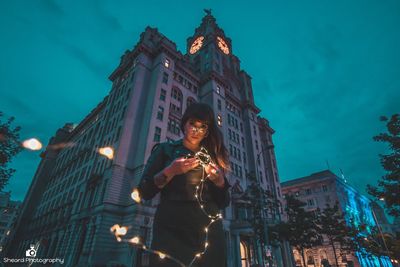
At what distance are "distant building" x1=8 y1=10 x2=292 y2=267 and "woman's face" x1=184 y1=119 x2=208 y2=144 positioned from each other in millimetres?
11885

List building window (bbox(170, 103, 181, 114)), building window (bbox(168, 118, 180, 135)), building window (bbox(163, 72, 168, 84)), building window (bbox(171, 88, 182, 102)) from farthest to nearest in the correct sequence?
building window (bbox(171, 88, 182, 102)) < building window (bbox(170, 103, 181, 114)) < building window (bbox(163, 72, 168, 84)) < building window (bbox(168, 118, 180, 135))

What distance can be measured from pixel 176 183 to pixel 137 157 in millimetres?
24513

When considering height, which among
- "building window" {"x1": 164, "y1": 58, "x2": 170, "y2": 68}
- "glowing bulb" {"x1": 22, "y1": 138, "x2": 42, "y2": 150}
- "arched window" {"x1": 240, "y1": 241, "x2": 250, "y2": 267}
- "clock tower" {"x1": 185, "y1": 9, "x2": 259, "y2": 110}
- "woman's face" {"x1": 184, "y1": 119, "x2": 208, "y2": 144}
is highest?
"clock tower" {"x1": 185, "y1": 9, "x2": 259, "y2": 110}

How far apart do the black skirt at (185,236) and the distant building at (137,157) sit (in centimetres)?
1206

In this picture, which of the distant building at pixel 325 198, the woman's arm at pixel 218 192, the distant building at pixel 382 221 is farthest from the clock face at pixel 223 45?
the distant building at pixel 382 221

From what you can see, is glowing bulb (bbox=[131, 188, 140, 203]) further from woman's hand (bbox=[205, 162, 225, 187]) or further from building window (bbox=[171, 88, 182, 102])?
building window (bbox=[171, 88, 182, 102])

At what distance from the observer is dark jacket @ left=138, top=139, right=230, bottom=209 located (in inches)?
79.8

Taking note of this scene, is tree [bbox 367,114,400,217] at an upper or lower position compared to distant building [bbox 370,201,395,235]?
lower

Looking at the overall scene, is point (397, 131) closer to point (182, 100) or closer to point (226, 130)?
point (226, 130)

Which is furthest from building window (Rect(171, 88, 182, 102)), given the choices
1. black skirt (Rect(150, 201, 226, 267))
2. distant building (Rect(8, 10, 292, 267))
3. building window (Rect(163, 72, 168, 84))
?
black skirt (Rect(150, 201, 226, 267))

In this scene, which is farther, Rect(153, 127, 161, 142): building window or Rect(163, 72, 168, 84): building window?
Rect(163, 72, 168, 84): building window

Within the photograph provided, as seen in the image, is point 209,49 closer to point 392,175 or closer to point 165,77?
point 165,77

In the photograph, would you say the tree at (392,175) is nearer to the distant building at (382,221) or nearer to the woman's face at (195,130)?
the woman's face at (195,130)

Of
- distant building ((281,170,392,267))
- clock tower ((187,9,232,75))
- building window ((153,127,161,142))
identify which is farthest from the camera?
distant building ((281,170,392,267))
